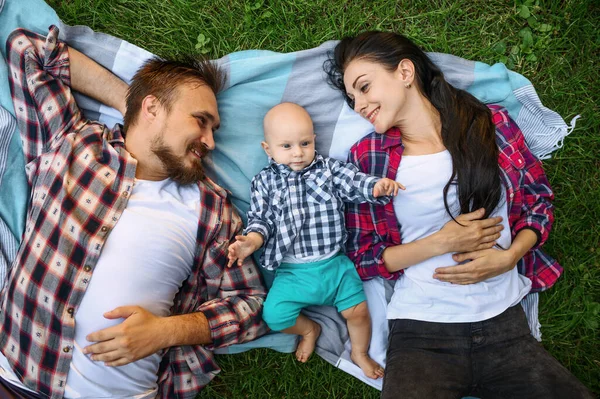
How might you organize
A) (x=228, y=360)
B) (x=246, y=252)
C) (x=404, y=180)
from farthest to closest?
1. (x=228, y=360)
2. (x=404, y=180)
3. (x=246, y=252)

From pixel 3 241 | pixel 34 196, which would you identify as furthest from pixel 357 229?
pixel 3 241

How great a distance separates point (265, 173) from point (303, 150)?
0.30 metres

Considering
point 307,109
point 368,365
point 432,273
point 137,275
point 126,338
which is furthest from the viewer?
point 307,109

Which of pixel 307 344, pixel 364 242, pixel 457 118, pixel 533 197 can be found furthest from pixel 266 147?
pixel 533 197

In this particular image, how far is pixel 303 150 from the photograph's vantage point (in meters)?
2.77

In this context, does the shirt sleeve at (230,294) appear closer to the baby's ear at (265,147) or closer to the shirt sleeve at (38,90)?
the baby's ear at (265,147)

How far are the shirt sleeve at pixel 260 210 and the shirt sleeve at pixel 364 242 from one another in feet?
1.59

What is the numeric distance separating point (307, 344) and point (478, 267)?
1139mm

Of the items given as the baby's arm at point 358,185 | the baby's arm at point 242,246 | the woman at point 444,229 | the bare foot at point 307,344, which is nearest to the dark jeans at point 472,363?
the woman at point 444,229

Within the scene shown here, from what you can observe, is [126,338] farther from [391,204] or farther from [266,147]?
[391,204]

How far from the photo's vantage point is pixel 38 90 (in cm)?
275

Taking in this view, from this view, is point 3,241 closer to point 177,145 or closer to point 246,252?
point 177,145

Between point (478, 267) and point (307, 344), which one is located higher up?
point (478, 267)

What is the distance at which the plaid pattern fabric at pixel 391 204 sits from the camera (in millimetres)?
2850
